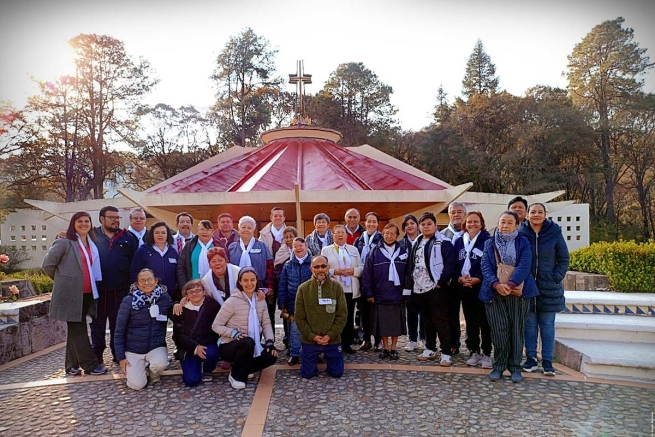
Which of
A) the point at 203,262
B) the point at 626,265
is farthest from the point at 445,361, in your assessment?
the point at 626,265

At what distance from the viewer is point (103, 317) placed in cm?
421

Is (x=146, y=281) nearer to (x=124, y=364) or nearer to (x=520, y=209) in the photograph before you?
(x=124, y=364)

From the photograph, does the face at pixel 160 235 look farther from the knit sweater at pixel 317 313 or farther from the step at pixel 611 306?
the step at pixel 611 306

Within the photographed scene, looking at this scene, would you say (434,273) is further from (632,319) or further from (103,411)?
(103,411)

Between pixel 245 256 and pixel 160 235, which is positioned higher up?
pixel 160 235

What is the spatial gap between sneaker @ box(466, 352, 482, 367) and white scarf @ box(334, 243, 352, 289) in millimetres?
1301

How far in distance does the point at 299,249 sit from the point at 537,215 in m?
2.08

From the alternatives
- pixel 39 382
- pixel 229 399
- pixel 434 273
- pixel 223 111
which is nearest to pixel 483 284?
pixel 434 273

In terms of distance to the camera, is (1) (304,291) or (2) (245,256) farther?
(2) (245,256)

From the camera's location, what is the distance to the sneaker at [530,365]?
3809mm

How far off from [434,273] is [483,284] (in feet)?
1.58

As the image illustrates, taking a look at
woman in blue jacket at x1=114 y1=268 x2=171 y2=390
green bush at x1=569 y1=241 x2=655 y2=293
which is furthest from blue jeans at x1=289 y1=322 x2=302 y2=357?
green bush at x1=569 y1=241 x2=655 y2=293

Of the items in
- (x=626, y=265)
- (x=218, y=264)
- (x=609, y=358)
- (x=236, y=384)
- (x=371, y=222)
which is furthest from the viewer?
(x=626, y=265)

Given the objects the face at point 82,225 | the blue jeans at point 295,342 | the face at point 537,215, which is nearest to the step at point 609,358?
the face at point 537,215
